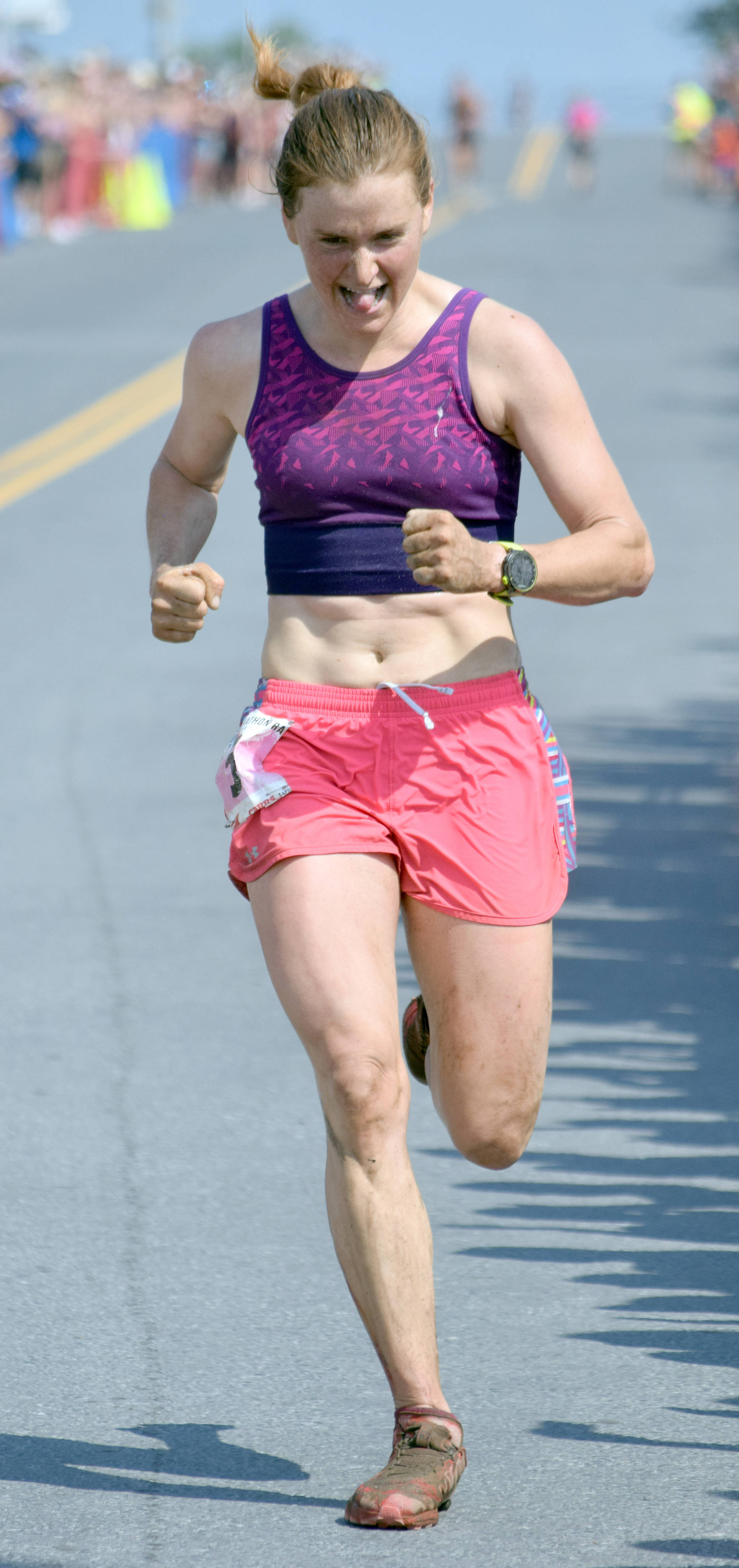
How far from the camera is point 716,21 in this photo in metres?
107

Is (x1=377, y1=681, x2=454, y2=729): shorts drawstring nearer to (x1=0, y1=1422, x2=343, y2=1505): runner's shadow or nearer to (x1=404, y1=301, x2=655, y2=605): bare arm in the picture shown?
(x1=404, y1=301, x2=655, y2=605): bare arm

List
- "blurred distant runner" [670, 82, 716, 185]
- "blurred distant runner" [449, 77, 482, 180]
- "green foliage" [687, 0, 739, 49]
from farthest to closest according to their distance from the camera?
"green foliage" [687, 0, 739, 49]
"blurred distant runner" [449, 77, 482, 180]
"blurred distant runner" [670, 82, 716, 185]

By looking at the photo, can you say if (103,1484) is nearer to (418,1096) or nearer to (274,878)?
(274,878)

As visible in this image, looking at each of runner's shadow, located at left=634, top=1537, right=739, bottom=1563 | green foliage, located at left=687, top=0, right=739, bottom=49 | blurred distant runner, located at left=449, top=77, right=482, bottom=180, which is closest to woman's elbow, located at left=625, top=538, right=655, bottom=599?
runner's shadow, located at left=634, top=1537, right=739, bottom=1563

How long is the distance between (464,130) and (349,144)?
163 feet

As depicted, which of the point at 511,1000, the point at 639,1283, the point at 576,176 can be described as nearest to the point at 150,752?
the point at 639,1283

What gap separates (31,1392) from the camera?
3984 millimetres

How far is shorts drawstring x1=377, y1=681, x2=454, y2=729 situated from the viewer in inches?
146

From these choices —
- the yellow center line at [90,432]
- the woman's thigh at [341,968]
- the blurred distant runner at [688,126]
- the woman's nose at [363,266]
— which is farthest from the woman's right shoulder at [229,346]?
the blurred distant runner at [688,126]

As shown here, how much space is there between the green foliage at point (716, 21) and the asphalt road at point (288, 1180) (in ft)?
329

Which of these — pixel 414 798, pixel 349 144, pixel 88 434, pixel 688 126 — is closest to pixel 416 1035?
pixel 414 798

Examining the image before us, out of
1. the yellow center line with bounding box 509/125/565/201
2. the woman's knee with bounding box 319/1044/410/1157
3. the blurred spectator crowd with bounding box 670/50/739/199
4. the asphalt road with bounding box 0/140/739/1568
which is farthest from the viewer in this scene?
the yellow center line with bounding box 509/125/565/201

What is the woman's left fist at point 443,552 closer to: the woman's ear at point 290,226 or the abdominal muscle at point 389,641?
the abdominal muscle at point 389,641

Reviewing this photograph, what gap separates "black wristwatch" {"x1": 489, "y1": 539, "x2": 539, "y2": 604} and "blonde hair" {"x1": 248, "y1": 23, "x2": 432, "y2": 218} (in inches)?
23.5
